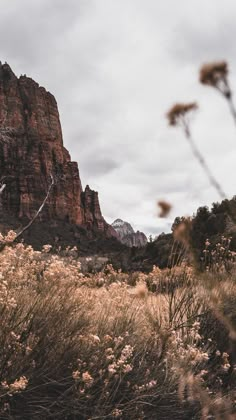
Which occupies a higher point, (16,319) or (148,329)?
(16,319)

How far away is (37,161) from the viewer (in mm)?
108250

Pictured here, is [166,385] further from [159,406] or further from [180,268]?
[180,268]

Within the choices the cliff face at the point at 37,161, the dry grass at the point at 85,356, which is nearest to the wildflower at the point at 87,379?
the dry grass at the point at 85,356

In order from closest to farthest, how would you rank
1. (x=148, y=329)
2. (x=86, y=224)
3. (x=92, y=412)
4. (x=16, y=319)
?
(x=92, y=412), (x=16, y=319), (x=148, y=329), (x=86, y=224)

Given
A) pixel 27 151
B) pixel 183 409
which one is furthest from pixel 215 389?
pixel 27 151

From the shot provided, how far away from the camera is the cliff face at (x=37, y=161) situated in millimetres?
99125

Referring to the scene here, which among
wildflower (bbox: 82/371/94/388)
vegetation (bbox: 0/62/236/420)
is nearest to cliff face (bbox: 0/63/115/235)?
vegetation (bbox: 0/62/236/420)

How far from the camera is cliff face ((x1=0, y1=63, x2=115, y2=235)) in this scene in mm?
99125

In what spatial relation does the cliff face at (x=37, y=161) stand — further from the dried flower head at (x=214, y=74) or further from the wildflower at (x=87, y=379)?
the dried flower head at (x=214, y=74)

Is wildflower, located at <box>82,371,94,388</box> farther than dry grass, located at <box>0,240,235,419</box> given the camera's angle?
No

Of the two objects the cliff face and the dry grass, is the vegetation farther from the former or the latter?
the cliff face

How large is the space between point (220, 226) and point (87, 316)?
58.3ft

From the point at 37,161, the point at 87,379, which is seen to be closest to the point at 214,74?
the point at 87,379

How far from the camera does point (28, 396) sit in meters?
3.42
